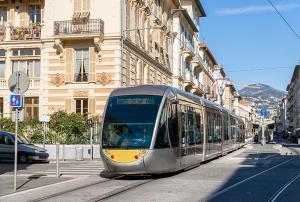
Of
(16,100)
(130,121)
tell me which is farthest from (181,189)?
(16,100)

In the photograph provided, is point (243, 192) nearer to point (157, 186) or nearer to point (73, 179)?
point (157, 186)

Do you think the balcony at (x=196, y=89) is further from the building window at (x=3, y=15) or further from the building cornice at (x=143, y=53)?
the building window at (x=3, y=15)

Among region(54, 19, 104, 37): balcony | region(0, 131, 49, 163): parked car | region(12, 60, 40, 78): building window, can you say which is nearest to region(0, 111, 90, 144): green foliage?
region(0, 131, 49, 163): parked car

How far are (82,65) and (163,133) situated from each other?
19800mm

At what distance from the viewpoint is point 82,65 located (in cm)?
3578

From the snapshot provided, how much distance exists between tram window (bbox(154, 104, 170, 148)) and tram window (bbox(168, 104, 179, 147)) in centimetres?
32

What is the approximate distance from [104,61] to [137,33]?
18.3ft

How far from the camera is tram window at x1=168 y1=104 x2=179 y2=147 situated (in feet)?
57.2

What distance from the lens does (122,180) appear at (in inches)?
655

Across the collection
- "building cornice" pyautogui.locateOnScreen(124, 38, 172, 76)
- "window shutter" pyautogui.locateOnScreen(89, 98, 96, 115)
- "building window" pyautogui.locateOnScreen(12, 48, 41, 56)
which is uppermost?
"building cornice" pyautogui.locateOnScreen(124, 38, 172, 76)

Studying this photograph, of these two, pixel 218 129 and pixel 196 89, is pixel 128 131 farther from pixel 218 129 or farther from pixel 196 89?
pixel 196 89

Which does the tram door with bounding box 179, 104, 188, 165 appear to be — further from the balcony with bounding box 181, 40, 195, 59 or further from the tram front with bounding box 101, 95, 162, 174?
the balcony with bounding box 181, 40, 195, 59

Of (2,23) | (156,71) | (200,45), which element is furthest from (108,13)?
(200,45)

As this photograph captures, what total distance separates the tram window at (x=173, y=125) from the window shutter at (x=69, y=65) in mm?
18844
